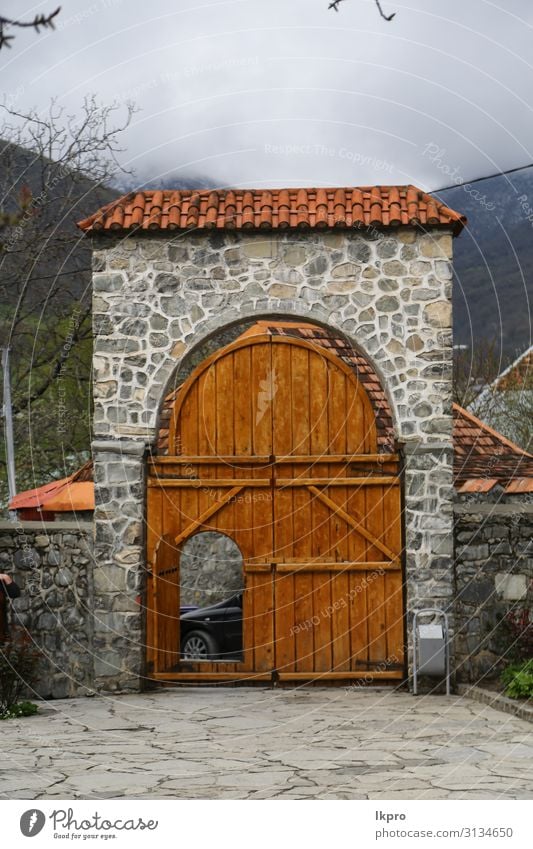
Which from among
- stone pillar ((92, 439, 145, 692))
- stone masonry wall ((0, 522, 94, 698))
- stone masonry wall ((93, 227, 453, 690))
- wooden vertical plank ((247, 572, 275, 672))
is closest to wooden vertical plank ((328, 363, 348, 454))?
stone masonry wall ((93, 227, 453, 690))

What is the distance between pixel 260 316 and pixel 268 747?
14.7 ft

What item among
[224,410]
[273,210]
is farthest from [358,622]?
[273,210]

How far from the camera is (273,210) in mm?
11242

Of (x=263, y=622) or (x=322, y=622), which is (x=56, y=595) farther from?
(x=322, y=622)

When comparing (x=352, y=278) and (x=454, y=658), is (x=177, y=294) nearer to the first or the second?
(x=352, y=278)

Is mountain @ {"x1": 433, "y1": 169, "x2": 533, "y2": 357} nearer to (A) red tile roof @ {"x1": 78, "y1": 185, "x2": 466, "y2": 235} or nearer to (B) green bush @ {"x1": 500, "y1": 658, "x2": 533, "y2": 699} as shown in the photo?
(A) red tile roof @ {"x1": 78, "y1": 185, "x2": 466, "y2": 235}

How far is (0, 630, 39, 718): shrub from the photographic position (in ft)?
32.9

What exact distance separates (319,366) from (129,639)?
3082 mm

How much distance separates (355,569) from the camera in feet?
37.0

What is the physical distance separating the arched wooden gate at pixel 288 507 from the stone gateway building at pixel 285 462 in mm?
19

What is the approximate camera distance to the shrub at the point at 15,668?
10.0 metres

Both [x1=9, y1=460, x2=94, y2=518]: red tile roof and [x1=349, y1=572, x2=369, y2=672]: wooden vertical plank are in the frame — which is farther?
[x1=9, y1=460, x2=94, y2=518]: red tile roof

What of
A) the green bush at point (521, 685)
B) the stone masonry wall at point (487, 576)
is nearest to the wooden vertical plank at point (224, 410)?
the stone masonry wall at point (487, 576)

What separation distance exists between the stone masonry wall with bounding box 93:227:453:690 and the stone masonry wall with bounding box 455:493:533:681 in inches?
8.1
